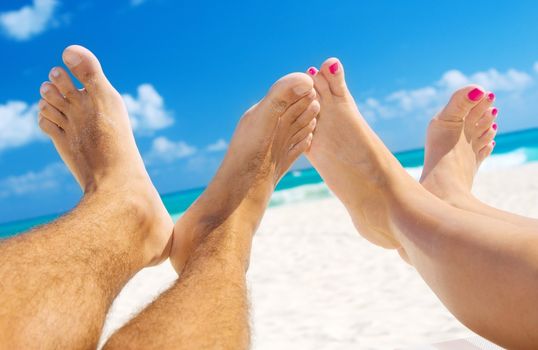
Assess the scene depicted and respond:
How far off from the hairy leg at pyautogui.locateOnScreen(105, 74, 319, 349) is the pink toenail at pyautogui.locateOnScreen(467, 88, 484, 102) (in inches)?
30.2

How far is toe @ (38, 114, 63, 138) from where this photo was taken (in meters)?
2.28

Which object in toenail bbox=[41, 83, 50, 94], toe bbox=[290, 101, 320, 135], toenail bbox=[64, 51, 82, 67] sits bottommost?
toe bbox=[290, 101, 320, 135]

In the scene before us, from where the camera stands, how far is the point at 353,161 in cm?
203

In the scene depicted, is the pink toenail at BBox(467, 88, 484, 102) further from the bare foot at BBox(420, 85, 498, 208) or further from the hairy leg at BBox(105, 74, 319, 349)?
the hairy leg at BBox(105, 74, 319, 349)

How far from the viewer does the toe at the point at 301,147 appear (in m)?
2.11

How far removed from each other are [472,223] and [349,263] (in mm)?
2346

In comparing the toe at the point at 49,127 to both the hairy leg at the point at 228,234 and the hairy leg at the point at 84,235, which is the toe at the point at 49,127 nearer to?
the hairy leg at the point at 84,235

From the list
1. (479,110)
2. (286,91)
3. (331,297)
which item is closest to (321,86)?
(286,91)

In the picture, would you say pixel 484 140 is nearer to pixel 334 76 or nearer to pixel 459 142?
pixel 459 142

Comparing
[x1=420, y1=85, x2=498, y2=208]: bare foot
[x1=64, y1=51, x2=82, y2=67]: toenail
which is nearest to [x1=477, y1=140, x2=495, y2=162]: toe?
[x1=420, y1=85, x2=498, y2=208]: bare foot

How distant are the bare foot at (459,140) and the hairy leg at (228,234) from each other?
54 cm

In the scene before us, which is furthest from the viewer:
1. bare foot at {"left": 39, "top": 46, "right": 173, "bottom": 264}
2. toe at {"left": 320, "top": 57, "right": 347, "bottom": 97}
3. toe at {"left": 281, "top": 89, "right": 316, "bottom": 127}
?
toe at {"left": 320, "top": 57, "right": 347, "bottom": 97}

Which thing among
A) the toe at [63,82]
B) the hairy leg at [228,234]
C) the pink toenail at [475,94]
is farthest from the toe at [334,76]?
the toe at [63,82]

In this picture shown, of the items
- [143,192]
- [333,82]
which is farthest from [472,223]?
[333,82]
